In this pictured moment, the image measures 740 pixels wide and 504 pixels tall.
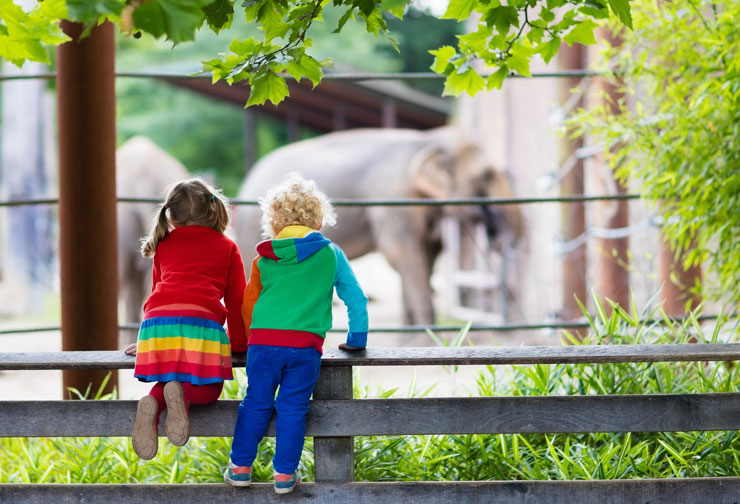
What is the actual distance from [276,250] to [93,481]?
3.79 feet

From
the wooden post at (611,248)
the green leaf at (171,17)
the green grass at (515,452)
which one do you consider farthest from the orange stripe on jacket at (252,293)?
the wooden post at (611,248)

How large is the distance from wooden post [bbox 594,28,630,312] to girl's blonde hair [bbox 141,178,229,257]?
101 inches

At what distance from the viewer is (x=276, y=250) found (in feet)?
8.55

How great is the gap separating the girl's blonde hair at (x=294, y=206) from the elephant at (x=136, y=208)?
7.44m

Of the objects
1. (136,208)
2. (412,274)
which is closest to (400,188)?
(412,274)

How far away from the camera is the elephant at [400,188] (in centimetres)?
890

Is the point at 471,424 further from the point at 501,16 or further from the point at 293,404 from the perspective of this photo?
the point at 501,16

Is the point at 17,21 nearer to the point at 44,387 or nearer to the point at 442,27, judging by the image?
the point at 44,387

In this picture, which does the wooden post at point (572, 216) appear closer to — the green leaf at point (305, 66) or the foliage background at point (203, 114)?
the green leaf at point (305, 66)

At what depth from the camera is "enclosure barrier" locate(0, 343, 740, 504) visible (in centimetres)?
258

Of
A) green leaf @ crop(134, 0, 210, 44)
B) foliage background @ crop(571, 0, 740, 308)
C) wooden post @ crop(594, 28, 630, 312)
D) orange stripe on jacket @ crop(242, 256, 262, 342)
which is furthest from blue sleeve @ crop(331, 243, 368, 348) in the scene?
wooden post @ crop(594, 28, 630, 312)

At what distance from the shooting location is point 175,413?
253cm

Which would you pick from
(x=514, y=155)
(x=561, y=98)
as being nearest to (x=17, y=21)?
(x=561, y=98)

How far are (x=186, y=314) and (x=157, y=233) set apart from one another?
0.94 ft
